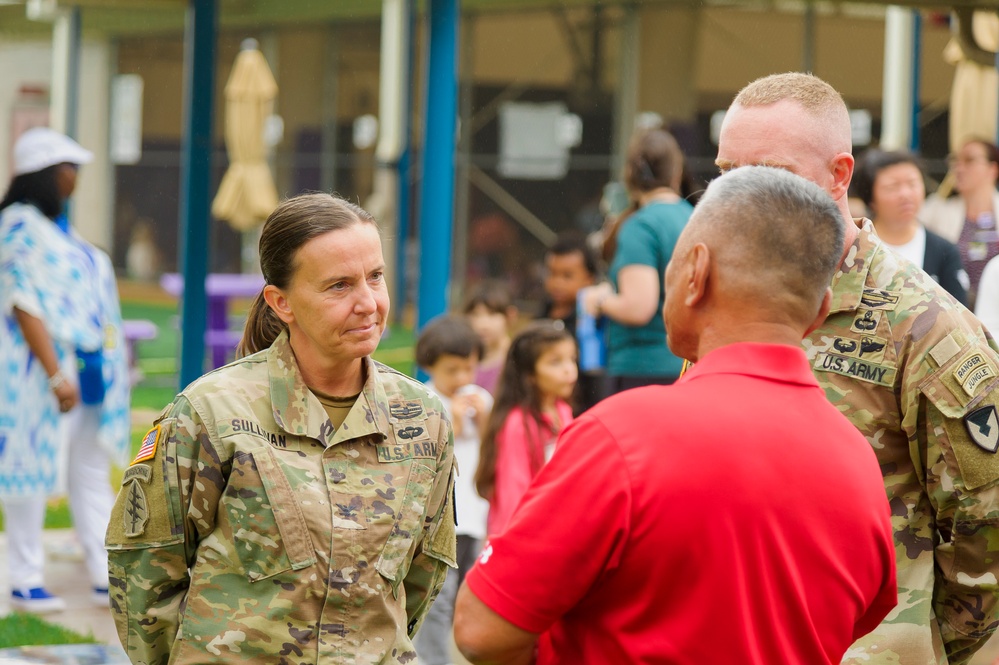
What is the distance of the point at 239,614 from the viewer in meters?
2.58

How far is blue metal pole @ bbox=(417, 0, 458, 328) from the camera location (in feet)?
21.4

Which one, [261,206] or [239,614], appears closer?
[239,614]

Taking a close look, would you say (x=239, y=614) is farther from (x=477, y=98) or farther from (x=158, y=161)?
(x=158, y=161)

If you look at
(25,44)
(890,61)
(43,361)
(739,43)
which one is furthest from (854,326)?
(25,44)

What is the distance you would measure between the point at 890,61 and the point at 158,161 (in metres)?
13.0

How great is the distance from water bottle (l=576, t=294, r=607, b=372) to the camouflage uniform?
4.28m

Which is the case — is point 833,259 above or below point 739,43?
below

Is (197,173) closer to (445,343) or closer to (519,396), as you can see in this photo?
(445,343)

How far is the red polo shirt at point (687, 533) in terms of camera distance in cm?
182

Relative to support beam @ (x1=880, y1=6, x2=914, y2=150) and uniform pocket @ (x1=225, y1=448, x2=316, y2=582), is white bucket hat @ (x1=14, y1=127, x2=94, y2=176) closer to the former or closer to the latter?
uniform pocket @ (x1=225, y1=448, x2=316, y2=582)

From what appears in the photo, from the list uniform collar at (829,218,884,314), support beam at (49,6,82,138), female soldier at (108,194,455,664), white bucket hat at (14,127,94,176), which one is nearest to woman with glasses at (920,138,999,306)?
uniform collar at (829,218,884,314)

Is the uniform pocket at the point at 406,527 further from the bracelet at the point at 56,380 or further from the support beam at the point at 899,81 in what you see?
the support beam at the point at 899,81

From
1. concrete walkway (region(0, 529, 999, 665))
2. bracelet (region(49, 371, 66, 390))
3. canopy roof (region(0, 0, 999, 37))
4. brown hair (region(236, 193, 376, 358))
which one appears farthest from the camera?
canopy roof (region(0, 0, 999, 37))

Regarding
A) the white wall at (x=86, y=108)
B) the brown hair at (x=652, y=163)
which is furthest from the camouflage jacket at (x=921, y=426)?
the white wall at (x=86, y=108)
